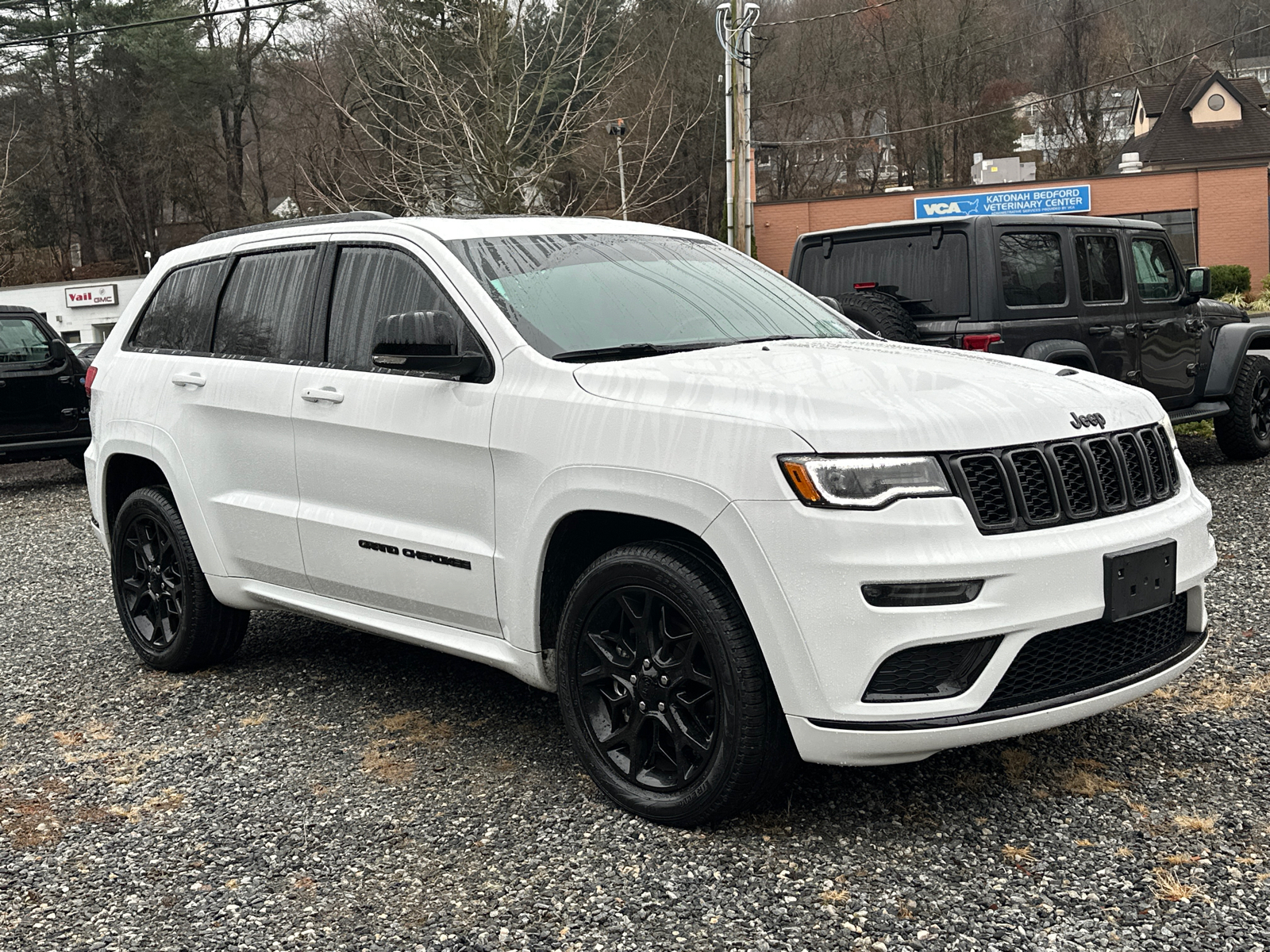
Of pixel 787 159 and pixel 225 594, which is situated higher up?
pixel 787 159

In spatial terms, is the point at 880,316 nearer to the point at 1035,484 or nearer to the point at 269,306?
the point at 269,306

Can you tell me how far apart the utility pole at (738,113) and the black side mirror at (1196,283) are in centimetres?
1177

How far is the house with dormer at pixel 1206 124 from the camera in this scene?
51.8 metres

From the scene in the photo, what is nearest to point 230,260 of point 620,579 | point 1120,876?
point 620,579

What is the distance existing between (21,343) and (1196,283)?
36.5 feet

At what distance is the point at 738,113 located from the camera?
20641 mm

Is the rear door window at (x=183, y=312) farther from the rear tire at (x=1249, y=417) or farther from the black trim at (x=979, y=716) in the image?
the rear tire at (x=1249, y=417)

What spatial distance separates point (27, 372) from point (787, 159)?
45.8m

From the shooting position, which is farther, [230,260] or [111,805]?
[230,260]

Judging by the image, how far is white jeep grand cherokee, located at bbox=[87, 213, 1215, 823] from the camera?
331cm

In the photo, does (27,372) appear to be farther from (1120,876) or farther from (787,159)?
(787,159)

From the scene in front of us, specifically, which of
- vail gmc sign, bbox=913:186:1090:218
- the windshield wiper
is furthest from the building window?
the windshield wiper

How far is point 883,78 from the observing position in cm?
5550

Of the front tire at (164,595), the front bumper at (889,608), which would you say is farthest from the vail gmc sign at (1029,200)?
the front bumper at (889,608)
